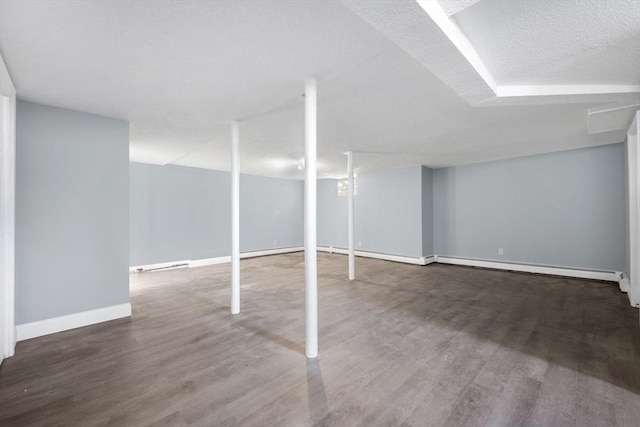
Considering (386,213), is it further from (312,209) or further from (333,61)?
(333,61)

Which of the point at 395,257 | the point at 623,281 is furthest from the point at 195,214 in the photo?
the point at 623,281

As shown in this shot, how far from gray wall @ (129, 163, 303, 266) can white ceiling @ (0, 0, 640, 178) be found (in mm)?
2737

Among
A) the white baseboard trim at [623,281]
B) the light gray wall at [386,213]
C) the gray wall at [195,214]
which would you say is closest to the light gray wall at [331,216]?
the light gray wall at [386,213]

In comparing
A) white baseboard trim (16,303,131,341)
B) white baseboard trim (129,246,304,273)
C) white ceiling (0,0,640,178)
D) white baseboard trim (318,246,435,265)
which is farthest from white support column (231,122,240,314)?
white baseboard trim (318,246,435,265)

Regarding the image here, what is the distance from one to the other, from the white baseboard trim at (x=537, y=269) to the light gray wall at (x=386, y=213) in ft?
3.22

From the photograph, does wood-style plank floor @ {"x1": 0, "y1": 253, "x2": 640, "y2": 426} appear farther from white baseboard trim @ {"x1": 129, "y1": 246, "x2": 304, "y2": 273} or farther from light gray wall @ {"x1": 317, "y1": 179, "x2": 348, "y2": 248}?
light gray wall @ {"x1": 317, "y1": 179, "x2": 348, "y2": 248}

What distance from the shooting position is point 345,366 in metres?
2.22

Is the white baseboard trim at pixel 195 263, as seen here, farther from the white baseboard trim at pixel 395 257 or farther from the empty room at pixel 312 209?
the white baseboard trim at pixel 395 257

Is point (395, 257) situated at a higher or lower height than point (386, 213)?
lower

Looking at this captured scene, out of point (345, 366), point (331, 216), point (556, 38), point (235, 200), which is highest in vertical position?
point (556, 38)

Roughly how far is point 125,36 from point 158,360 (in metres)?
2.48

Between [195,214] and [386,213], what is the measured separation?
16.7ft

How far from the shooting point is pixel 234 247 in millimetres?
3453

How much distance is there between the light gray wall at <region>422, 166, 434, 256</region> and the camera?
22.5ft
